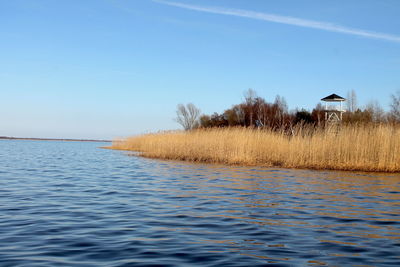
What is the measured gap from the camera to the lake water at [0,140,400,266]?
3697mm

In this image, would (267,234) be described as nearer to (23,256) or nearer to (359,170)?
(23,256)

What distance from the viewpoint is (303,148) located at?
1602 cm

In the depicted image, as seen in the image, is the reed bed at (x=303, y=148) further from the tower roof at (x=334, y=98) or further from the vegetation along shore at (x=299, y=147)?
the tower roof at (x=334, y=98)

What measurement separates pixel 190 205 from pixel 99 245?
2.87 m

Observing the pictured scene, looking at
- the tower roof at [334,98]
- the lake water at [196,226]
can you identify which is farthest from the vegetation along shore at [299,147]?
the tower roof at [334,98]

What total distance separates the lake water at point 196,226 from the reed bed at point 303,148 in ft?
18.5

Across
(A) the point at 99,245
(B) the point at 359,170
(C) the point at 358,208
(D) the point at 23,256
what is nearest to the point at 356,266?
(A) the point at 99,245

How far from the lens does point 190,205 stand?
6785 millimetres

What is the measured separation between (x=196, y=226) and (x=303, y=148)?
11.8m

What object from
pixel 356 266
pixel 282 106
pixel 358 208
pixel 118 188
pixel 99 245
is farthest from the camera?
pixel 282 106

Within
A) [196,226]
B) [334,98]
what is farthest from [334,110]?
[196,226]

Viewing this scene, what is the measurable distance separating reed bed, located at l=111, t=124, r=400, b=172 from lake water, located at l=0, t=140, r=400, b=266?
18.5 feet

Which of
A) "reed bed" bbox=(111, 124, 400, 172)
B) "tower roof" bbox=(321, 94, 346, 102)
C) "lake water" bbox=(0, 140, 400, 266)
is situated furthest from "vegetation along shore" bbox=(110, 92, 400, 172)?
"tower roof" bbox=(321, 94, 346, 102)

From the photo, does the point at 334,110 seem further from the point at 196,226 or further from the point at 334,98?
the point at 196,226
